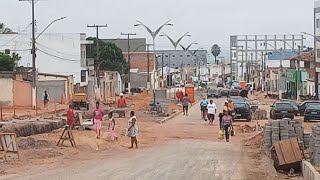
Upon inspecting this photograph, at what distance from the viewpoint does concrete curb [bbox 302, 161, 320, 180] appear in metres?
16.7

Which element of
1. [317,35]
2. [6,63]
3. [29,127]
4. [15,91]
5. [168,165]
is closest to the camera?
[168,165]

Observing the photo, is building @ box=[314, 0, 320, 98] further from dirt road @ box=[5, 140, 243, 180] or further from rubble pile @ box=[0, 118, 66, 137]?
dirt road @ box=[5, 140, 243, 180]

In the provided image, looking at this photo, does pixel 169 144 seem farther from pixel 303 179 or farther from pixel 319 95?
pixel 319 95

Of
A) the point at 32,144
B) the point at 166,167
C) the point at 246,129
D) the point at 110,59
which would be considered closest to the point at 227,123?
the point at 246,129

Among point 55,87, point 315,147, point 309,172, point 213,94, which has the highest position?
point 55,87

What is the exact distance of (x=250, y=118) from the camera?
51344 millimetres

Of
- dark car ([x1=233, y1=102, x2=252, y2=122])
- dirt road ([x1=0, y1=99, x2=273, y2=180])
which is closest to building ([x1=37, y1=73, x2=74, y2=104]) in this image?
dark car ([x1=233, y1=102, x2=252, y2=122])

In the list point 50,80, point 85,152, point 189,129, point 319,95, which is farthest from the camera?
point 319,95

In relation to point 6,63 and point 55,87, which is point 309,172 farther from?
point 6,63

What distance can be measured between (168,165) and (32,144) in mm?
7707

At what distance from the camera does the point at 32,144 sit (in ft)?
92.1

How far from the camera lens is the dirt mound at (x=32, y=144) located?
27583mm

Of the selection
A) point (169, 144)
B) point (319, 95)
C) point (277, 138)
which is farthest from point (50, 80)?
point (277, 138)

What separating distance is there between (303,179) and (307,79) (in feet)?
262
